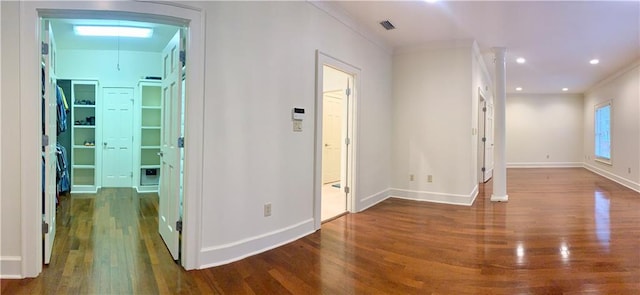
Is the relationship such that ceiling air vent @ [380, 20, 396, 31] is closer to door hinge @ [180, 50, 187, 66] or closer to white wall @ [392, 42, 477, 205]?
white wall @ [392, 42, 477, 205]

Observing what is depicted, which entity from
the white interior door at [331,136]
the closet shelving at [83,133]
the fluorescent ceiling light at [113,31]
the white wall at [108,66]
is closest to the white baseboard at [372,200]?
the white interior door at [331,136]

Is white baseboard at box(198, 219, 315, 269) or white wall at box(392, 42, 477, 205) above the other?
white wall at box(392, 42, 477, 205)

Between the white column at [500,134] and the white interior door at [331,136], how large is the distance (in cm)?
295

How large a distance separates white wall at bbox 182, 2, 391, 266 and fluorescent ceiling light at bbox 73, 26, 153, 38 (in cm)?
263

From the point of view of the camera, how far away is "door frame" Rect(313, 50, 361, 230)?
3.55m

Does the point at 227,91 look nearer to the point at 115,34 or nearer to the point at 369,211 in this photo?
the point at 369,211

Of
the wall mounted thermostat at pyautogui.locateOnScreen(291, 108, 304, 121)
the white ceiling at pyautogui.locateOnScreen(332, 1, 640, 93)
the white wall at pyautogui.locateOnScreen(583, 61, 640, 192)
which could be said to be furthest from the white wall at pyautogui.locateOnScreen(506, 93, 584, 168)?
the wall mounted thermostat at pyautogui.locateOnScreen(291, 108, 304, 121)

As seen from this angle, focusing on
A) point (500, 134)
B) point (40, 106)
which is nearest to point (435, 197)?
point (500, 134)

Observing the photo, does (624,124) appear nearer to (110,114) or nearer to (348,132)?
(348,132)

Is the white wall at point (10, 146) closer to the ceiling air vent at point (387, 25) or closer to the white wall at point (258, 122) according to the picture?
the white wall at point (258, 122)

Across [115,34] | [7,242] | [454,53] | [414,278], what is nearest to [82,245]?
[7,242]

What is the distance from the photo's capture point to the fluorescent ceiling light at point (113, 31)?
15.5 ft

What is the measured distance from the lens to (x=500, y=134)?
5.21m

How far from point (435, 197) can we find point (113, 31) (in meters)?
5.32
